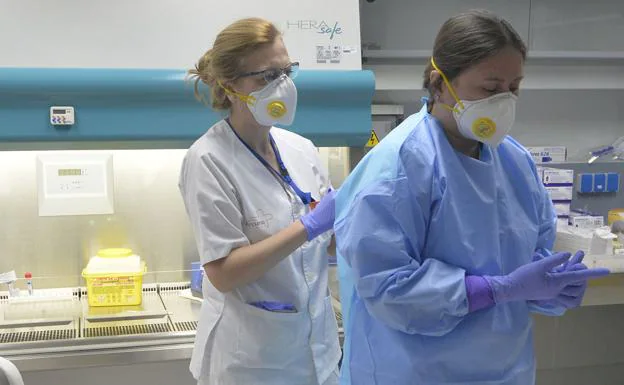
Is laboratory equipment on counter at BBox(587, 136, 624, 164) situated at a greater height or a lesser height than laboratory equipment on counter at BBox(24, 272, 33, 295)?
greater

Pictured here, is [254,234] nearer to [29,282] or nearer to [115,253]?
[115,253]

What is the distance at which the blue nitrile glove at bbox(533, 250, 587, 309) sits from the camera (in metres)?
1.15

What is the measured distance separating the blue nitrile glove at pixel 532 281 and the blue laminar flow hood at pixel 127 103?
3.77 ft

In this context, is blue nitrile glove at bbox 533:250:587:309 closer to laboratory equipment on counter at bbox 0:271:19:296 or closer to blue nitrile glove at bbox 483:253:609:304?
blue nitrile glove at bbox 483:253:609:304

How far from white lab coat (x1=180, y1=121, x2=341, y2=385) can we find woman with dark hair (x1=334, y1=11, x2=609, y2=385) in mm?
272

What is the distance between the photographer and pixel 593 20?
314cm

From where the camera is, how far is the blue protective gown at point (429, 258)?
3.47 feet

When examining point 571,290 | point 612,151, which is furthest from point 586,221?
point 571,290

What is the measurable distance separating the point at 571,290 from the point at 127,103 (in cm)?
147

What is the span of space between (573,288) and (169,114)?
1.38 m

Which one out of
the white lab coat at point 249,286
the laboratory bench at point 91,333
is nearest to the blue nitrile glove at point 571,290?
the white lab coat at point 249,286

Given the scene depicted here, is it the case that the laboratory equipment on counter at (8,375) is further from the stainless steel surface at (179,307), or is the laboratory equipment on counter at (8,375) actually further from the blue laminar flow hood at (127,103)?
the blue laminar flow hood at (127,103)

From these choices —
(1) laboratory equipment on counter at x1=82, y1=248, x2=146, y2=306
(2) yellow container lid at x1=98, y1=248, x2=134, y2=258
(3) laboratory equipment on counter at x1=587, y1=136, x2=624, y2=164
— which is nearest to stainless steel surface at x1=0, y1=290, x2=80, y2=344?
(1) laboratory equipment on counter at x1=82, y1=248, x2=146, y2=306

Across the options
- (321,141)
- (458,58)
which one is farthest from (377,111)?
(458,58)
